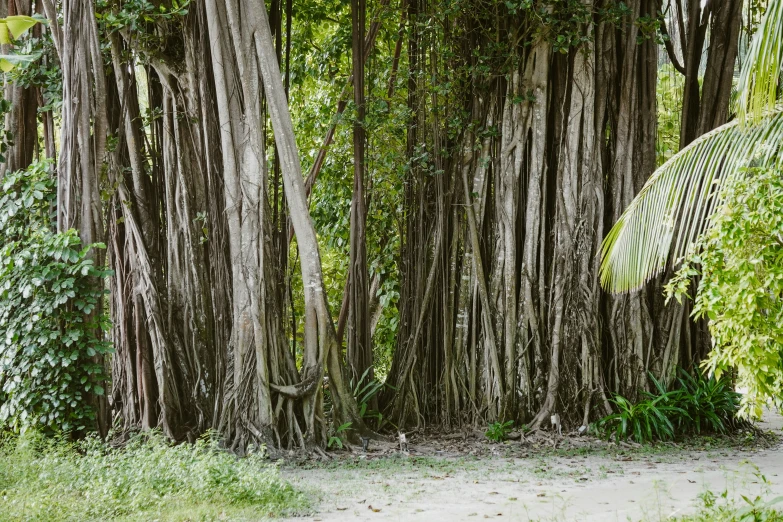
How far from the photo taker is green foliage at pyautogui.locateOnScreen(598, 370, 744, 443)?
5.79 metres

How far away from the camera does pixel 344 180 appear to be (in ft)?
26.1

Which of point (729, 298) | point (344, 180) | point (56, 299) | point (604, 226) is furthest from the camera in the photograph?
point (344, 180)

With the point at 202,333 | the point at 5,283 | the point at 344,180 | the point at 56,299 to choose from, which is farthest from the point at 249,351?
the point at 344,180

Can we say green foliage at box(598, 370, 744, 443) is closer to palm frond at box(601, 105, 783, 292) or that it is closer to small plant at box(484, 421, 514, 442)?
small plant at box(484, 421, 514, 442)

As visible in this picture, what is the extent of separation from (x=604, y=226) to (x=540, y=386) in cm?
145

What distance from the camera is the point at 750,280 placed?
9.80 feet

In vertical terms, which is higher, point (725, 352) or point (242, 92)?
point (242, 92)

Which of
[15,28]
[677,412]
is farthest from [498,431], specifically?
[15,28]

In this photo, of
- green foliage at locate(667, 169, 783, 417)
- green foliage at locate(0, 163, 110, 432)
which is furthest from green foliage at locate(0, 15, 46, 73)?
green foliage at locate(0, 163, 110, 432)

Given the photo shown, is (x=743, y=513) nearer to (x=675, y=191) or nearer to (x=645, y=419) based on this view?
(x=675, y=191)

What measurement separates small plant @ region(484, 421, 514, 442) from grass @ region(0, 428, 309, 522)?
2.42 meters

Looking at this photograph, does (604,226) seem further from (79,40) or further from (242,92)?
(79,40)

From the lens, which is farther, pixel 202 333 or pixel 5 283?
pixel 202 333

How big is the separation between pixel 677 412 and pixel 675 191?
241 cm
